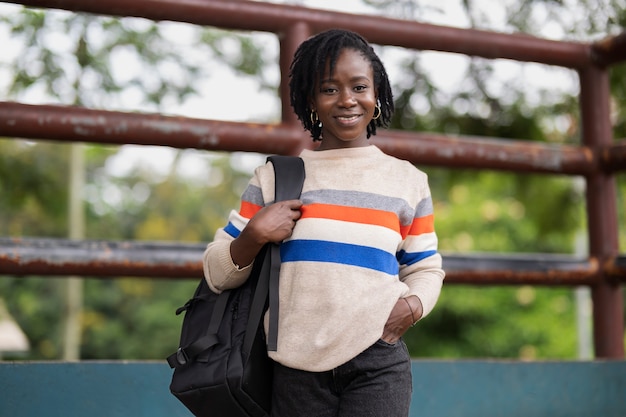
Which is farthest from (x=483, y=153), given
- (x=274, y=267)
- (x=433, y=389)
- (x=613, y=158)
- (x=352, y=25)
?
(x=274, y=267)

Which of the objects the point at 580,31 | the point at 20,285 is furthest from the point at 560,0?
the point at 20,285

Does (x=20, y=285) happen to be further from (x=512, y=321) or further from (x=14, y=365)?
(x=14, y=365)

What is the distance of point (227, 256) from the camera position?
1.71 metres

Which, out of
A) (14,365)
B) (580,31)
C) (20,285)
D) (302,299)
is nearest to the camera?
(302,299)

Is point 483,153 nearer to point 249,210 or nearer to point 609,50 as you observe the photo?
point 609,50

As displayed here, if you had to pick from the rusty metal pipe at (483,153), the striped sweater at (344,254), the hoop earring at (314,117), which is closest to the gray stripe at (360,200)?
the striped sweater at (344,254)

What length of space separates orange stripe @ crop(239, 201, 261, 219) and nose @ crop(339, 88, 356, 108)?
0.90 ft

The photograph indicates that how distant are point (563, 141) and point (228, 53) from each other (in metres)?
5.47

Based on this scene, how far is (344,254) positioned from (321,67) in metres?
0.40

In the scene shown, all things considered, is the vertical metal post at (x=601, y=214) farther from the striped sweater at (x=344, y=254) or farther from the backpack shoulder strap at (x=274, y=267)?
the backpack shoulder strap at (x=274, y=267)

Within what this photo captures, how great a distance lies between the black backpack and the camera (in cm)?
165

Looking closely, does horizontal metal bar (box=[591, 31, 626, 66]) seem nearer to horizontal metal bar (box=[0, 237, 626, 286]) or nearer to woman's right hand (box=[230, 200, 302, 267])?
horizontal metal bar (box=[0, 237, 626, 286])

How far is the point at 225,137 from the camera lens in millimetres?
2465

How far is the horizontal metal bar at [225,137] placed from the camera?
233cm
